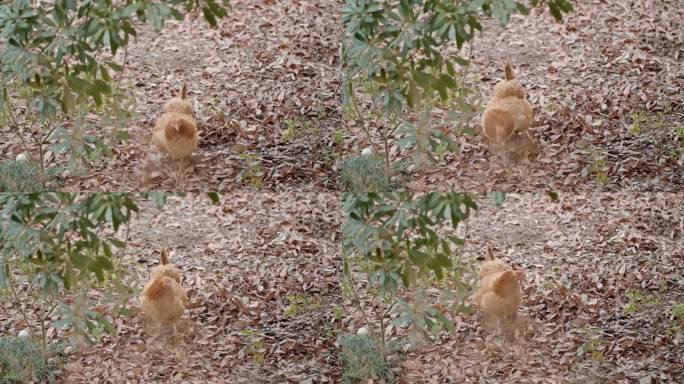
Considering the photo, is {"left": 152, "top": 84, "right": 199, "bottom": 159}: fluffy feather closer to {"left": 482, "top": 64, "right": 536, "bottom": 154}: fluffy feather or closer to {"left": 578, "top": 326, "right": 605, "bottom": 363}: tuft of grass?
{"left": 482, "top": 64, "right": 536, "bottom": 154}: fluffy feather

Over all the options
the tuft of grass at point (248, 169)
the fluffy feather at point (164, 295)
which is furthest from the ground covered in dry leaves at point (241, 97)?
→ the fluffy feather at point (164, 295)

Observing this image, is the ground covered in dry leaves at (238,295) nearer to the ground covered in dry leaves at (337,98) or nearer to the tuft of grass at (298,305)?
the tuft of grass at (298,305)

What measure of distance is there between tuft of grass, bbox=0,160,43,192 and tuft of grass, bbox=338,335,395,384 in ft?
3.69

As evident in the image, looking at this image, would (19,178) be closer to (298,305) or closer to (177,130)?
(177,130)

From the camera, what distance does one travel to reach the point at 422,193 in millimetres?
4219

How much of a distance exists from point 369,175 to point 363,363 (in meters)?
0.61

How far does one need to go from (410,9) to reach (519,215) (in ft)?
2.51

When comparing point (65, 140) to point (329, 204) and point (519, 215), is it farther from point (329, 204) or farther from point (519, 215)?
point (519, 215)

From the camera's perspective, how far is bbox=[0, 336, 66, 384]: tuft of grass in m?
4.24

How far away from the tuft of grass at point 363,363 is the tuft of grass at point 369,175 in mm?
501

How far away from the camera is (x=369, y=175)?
168 inches

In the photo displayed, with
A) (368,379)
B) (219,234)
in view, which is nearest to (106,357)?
(219,234)

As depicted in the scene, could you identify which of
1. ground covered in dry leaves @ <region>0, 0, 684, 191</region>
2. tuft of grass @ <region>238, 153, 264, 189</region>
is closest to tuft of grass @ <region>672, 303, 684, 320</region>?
ground covered in dry leaves @ <region>0, 0, 684, 191</region>

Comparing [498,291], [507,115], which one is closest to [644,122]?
[507,115]
